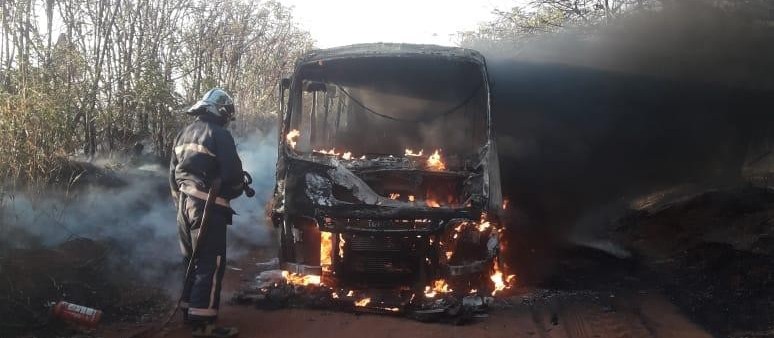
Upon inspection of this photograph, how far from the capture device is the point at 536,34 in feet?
45.8

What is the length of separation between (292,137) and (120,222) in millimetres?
2138

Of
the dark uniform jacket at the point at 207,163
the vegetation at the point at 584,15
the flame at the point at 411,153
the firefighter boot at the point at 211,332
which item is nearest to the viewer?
the firefighter boot at the point at 211,332

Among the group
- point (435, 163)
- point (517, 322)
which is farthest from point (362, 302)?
point (435, 163)

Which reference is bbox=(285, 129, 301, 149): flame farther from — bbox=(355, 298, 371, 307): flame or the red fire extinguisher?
the red fire extinguisher

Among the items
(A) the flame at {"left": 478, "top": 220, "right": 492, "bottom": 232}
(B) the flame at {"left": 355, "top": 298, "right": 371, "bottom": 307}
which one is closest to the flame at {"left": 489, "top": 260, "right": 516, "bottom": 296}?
(A) the flame at {"left": 478, "top": 220, "right": 492, "bottom": 232}

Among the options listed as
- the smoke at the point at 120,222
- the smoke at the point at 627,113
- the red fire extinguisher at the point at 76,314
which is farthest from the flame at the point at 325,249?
the smoke at the point at 627,113

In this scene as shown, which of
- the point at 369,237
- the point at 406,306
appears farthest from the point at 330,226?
the point at 406,306

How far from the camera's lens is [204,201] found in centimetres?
488

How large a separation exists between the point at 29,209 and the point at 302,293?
2683 mm

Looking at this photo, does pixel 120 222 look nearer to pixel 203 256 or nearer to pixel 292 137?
pixel 292 137

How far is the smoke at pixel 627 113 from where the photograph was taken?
916 centimetres

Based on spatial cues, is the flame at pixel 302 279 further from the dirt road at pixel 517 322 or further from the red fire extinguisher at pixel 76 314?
the red fire extinguisher at pixel 76 314

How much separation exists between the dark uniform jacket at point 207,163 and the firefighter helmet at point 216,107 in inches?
3.8

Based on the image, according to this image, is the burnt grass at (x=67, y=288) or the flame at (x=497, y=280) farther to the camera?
the flame at (x=497, y=280)
